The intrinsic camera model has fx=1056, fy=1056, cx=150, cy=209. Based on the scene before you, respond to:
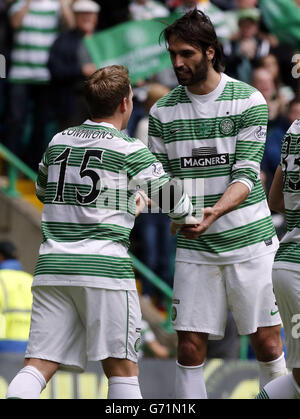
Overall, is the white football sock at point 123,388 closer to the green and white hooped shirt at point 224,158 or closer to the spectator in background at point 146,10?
the green and white hooped shirt at point 224,158

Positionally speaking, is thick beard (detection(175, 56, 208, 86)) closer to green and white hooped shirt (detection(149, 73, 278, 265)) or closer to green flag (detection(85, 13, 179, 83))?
green and white hooped shirt (detection(149, 73, 278, 265))

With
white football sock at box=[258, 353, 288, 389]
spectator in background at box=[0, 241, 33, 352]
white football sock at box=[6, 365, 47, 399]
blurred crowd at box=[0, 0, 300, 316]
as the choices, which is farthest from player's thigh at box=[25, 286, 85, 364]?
blurred crowd at box=[0, 0, 300, 316]

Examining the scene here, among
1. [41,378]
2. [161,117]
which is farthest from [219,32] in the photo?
[41,378]

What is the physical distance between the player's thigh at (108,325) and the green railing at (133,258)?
4.30 meters

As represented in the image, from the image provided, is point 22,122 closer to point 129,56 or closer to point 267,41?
point 129,56

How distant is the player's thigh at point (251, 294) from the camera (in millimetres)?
6594

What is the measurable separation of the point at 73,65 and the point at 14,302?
3.20 meters

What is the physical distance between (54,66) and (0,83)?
976mm

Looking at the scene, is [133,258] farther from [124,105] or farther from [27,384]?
[27,384]

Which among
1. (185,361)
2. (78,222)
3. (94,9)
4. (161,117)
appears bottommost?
(185,361)

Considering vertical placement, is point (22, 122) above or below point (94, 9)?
below

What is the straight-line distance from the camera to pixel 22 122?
11805mm

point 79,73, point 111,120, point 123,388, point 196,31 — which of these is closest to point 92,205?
point 111,120
